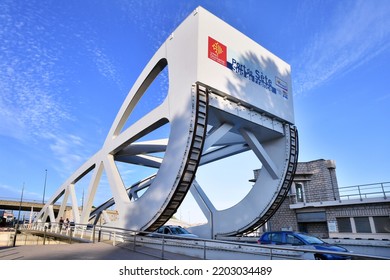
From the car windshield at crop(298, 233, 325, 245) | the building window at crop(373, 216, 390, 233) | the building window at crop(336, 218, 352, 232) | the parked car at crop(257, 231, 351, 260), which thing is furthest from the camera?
the building window at crop(336, 218, 352, 232)

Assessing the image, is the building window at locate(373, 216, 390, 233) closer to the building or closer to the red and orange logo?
the building

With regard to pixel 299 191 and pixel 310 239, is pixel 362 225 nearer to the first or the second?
pixel 299 191

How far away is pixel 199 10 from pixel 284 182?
10004mm

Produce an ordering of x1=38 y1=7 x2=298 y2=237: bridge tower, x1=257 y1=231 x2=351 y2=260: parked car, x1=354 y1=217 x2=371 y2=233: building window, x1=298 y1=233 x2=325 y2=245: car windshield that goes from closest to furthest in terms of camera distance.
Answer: x1=257 y1=231 x2=351 y2=260: parked car, x1=298 y1=233 x2=325 y2=245: car windshield, x1=38 y1=7 x2=298 y2=237: bridge tower, x1=354 y1=217 x2=371 y2=233: building window

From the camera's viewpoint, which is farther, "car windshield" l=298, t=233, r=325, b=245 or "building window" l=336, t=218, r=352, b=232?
"building window" l=336, t=218, r=352, b=232

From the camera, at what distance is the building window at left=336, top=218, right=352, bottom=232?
775 inches

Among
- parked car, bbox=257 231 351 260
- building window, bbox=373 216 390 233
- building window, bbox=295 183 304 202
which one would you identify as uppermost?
building window, bbox=295 183 304 202

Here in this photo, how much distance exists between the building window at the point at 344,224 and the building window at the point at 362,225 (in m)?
0.49

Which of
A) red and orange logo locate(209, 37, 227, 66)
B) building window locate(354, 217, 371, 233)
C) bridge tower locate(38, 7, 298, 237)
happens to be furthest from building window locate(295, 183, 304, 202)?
red and orange logo locate(209, 37, 227, 66)

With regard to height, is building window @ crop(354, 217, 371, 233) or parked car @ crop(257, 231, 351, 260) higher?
building window @ crop(354, 217, 371, 233)

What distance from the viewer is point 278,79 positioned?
17.7 meters

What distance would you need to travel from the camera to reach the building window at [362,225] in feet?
61.5

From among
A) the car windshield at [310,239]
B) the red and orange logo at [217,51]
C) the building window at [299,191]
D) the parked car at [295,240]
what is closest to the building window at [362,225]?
the building window at [299,191]

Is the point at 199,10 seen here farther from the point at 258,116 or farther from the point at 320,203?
the point at 320,203
